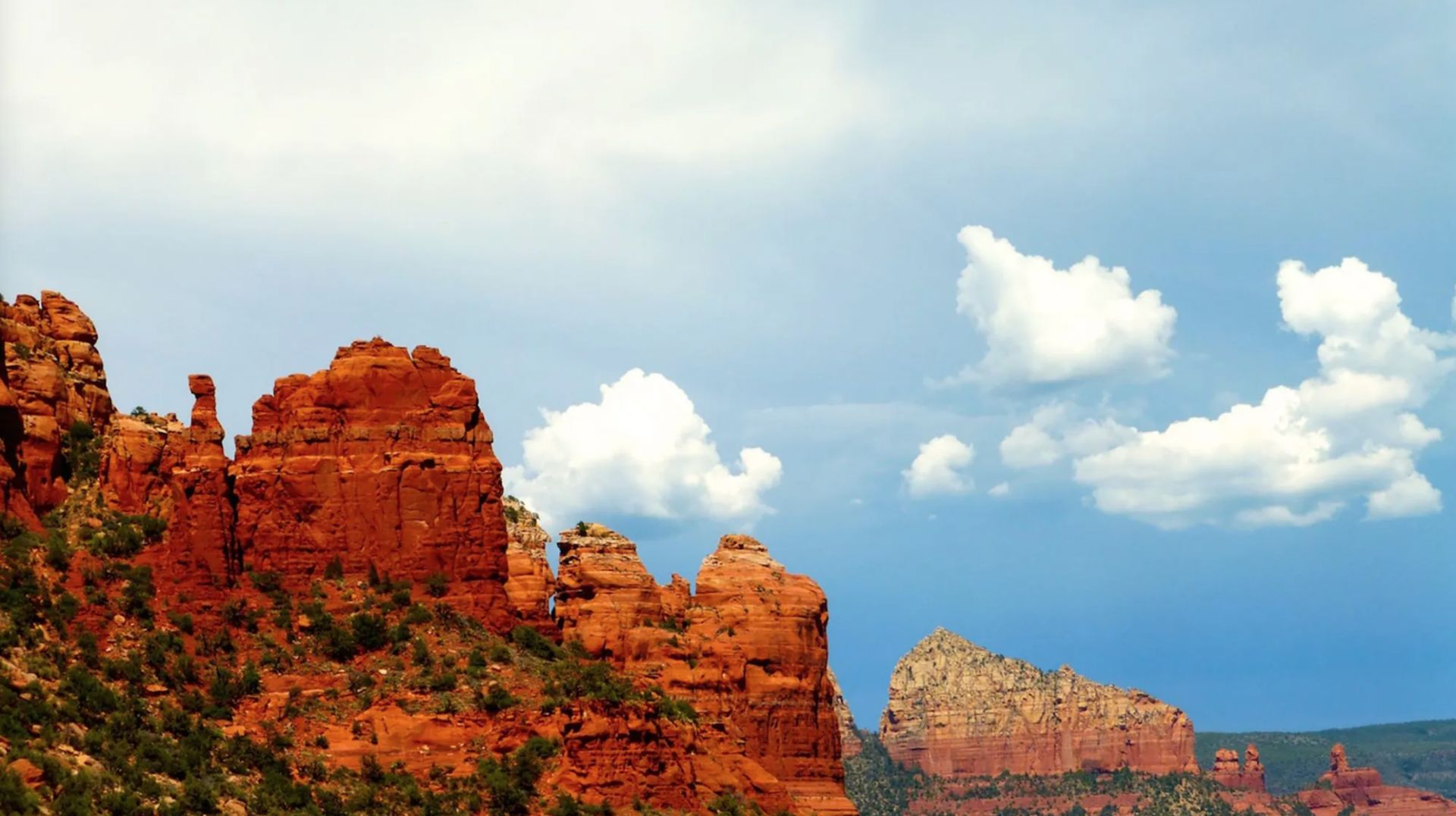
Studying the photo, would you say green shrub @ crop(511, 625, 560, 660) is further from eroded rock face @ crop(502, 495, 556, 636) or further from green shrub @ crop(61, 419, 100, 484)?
green shrub @ crop(61, 419, 100, 484)

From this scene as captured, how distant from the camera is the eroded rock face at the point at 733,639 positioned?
397 ft

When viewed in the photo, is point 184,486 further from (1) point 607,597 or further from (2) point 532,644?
(1) point 607,597

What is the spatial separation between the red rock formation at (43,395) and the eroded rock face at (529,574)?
24.9 metres

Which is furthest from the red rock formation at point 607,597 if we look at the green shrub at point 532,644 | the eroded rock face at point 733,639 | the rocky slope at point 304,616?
the green shrub at point 532,644

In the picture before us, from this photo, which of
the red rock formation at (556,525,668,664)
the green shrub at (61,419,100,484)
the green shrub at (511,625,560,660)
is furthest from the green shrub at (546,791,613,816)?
the green shrub at (61,419,100,484)

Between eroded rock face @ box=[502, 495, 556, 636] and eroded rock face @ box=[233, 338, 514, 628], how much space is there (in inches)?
274

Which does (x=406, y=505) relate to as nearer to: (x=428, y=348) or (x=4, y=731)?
(x=428, y=348)

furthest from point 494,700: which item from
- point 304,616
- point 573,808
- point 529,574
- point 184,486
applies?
point 529,574

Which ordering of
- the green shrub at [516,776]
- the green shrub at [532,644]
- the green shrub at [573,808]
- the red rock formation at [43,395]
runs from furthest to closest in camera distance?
the green shrub at [532,644] → the red rock formation at [43,395] → the green shrub at [573,808] → the green shrub at [516,776]

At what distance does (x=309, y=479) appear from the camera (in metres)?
101

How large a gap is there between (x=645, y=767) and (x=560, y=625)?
1176 inches

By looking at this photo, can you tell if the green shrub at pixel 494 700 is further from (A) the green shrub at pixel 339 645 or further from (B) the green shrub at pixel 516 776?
(A) the green shrub at pixel 339 645

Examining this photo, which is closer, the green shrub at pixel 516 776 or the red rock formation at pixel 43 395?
the green shrub at pixel 516 776

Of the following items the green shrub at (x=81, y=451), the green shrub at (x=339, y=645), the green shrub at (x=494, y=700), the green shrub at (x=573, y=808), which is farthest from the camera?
the green shrub at (x=81, y=451)
